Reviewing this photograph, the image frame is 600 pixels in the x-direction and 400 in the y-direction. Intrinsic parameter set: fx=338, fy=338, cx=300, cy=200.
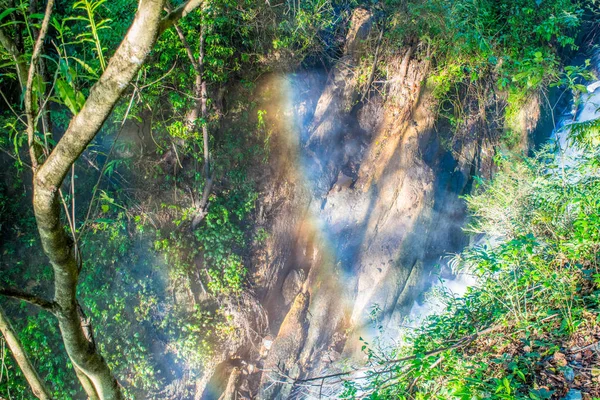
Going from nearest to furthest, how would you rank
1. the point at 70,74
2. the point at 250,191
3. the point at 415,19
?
the point at 70,74
the point at 415,19
the point at 250,191

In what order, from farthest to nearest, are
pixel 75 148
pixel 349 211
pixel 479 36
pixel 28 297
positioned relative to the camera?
pixel 349 211 < pixel 479 36 < pixel 28 297 < pixel 75 148

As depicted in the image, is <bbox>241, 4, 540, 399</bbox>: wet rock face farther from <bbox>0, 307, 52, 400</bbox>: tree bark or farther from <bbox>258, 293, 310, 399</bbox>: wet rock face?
<bbox>0, 307, 52, 400</bbox>: tree bark

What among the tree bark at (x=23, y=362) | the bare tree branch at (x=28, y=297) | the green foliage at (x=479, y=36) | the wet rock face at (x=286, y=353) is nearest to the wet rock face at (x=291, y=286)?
the wet rock face at (x=286, y=353)

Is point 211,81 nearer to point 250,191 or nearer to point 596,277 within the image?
Result: point 250,191

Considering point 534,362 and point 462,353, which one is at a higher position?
point 534,362

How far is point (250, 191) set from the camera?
6.48 metres

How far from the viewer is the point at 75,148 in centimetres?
133

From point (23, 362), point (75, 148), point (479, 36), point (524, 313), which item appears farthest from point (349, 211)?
point (75, 148)

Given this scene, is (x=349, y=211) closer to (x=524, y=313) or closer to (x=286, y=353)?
(x=286, y=353)

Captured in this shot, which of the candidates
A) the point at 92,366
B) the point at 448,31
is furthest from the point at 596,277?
the point at 448,31

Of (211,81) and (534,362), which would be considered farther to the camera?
(211,81)

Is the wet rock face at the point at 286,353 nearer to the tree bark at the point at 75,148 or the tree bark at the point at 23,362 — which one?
the tree bark at the point at 23,362

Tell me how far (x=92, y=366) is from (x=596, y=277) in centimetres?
366

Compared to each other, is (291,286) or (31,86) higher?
(31,86)
